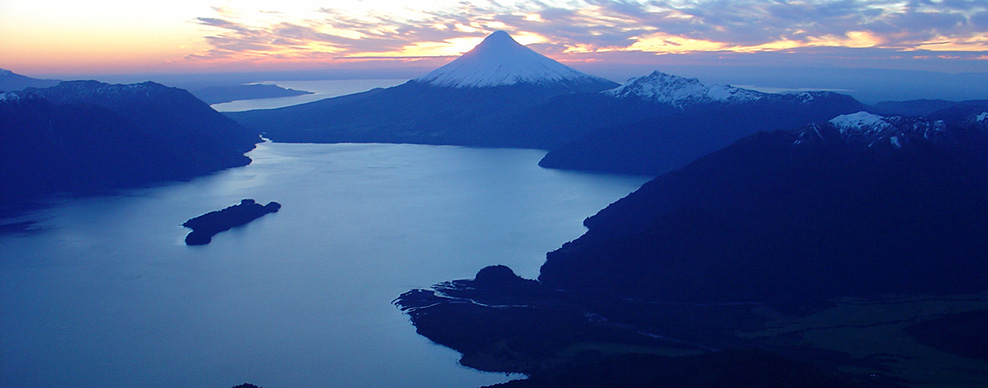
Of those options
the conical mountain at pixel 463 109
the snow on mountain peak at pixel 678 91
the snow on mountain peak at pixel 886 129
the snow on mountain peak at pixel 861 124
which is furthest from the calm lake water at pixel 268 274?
the conical mountain at pixel 463 109

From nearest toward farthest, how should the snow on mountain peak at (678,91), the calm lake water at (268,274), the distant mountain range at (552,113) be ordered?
the calm lake water at (268,274), the distant mountain range at (552,113), the snow on mountain peak at (678,91)

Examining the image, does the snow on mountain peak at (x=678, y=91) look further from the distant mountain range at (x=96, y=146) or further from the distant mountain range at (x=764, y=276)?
the distant mountain range at (x=96, y=146)

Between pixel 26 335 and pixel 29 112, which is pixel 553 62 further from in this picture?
pixel 26 335

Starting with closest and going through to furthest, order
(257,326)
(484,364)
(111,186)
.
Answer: (484,364), (257,326), (111,186)

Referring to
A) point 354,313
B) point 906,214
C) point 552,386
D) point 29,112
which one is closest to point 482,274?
point 354,313

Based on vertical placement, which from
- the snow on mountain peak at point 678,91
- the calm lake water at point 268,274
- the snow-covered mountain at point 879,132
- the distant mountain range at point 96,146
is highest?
the snow on mountain peak at point 678,91

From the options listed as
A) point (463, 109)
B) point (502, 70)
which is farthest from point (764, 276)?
point (502, 70)
